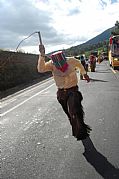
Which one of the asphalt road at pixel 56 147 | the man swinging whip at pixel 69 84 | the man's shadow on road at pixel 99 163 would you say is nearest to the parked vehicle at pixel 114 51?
the asphalt road at pixel 56 147

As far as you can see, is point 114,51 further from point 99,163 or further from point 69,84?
point 99,163

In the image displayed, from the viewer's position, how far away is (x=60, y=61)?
8.16m

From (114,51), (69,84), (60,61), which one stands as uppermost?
(60,61)

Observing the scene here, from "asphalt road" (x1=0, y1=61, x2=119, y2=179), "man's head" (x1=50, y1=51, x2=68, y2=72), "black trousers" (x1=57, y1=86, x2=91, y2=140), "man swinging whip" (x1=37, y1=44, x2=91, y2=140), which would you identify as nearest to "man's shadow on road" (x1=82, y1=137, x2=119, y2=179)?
"asphalt road" (x1=0, y1=61, x2=119, y2=179)

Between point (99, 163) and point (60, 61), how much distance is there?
234cm

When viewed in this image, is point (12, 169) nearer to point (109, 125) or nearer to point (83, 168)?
point (83, 168)

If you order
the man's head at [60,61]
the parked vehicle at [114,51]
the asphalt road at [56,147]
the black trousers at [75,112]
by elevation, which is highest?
the man's head at [60,61]

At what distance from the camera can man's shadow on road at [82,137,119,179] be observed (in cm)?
602

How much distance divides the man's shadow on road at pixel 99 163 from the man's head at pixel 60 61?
1474mm

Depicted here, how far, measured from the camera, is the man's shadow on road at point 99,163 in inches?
237

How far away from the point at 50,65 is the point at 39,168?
8.23 feet

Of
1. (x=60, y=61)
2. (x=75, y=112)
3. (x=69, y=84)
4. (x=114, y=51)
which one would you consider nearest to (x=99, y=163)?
(x=75, y=112)

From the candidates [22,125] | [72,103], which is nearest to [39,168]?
[72,103]

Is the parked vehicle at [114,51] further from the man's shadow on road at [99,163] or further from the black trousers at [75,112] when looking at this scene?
the man's shadow on road at [99,163]
